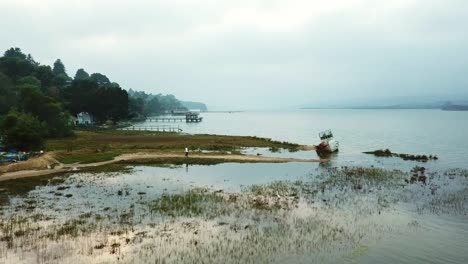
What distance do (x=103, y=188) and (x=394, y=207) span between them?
85.9ft

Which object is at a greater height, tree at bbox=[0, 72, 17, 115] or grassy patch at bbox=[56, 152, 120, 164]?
tree at bbox=[0, 72, 17, 115]

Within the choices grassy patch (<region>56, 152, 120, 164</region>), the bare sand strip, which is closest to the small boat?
the bare sand strip

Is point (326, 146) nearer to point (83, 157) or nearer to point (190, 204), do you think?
point (83, 157)

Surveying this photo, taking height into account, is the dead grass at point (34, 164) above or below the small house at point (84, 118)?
below

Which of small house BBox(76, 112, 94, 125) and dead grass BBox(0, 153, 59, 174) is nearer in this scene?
dead grass BBox(0, 153, 59, 174)

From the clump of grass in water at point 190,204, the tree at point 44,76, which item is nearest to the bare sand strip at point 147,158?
the clump of grass in water at point 190,204

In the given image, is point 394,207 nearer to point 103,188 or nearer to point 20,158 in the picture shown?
point 103,188

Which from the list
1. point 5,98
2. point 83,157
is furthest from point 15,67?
point 83,157

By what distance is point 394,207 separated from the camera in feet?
102

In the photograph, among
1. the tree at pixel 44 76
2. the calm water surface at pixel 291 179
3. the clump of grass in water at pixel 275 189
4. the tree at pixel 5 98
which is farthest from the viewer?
the tree at pixel 44 76

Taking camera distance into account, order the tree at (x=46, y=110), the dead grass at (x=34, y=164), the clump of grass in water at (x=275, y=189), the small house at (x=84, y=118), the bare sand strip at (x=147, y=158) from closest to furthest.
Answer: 1. the clump of grass in water at (x=275, y=189)
2. the dead grass at (x=34, y=164)
3. the bare sand strip at (x=147, y=158)
4. the tree at (x=46, y=110)
5. the small house at (x=84, y=118)

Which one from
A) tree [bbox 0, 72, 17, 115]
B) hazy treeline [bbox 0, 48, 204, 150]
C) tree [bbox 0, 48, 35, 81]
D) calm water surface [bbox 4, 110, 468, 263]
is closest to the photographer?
calm water surface [bbox 4, 110, 468, 263]

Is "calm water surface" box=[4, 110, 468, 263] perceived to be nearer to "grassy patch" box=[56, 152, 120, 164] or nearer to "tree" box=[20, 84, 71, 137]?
"grassy patch" box=[56, 152, 120, 164]

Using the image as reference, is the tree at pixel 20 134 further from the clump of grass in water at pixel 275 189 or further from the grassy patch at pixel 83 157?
the clump of grass in water at pixel 275 189
